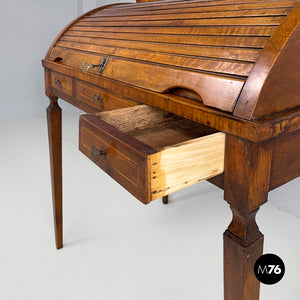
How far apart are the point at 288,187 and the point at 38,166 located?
2067mm

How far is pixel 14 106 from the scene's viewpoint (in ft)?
15.0

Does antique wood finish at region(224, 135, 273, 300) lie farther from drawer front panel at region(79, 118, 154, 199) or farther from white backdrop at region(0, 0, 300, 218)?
white backdrop at region(0, 0, 300, 218)

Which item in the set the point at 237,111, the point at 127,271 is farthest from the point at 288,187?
the point at 237,111

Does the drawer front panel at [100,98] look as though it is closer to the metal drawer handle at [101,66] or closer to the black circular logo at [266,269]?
the metal drawer handle at [101,66]

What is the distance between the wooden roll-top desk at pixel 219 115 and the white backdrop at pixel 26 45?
3.32 metres

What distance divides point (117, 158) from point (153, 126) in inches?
16.4

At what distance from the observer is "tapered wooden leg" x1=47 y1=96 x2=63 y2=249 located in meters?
1.99

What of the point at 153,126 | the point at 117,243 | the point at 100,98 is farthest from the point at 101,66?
the point at 117,243

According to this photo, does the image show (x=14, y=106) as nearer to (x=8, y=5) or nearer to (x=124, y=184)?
(x=8, y=5)

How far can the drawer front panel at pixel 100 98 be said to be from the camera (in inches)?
56.7

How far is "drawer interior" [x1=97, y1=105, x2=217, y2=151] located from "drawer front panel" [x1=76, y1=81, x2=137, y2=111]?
0.36 ft

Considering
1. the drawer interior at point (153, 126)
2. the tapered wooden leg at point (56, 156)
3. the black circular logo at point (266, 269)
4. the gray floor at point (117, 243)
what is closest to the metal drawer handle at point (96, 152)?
the drawer interior at point (153, 126)

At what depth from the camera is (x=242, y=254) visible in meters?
0.92

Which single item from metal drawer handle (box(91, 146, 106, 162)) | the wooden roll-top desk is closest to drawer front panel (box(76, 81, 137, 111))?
the wooden roll-top desk
